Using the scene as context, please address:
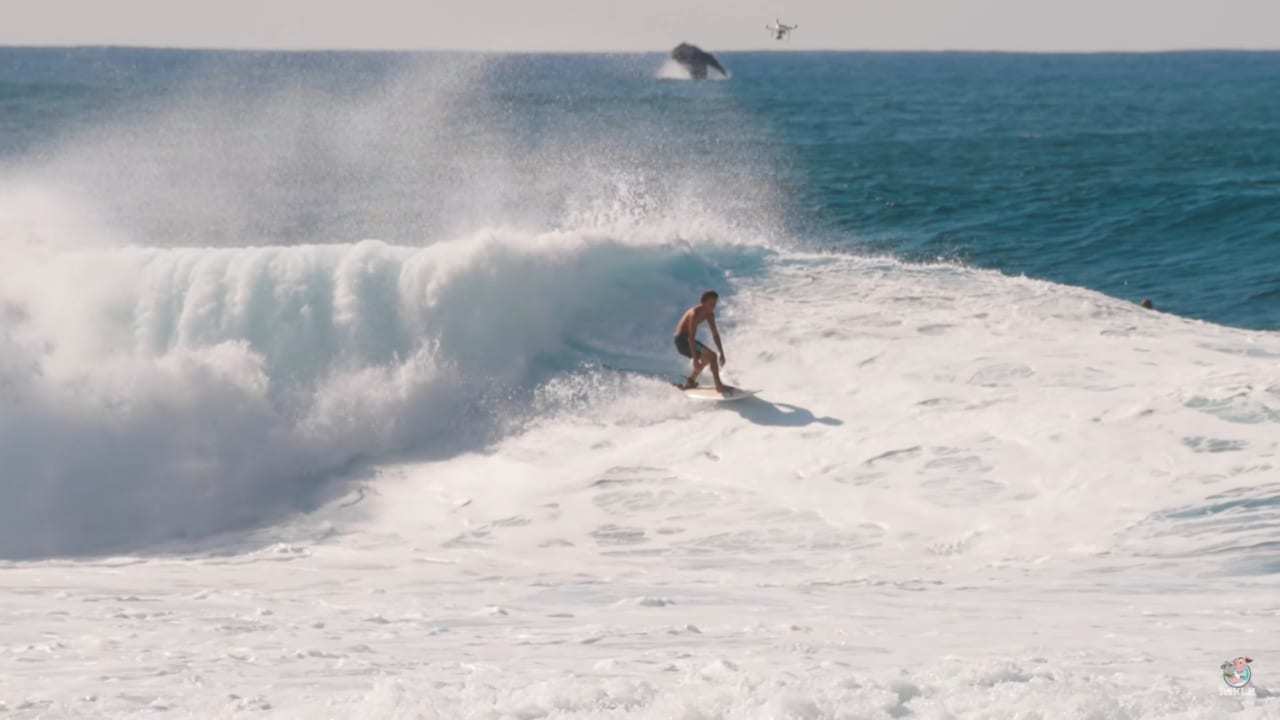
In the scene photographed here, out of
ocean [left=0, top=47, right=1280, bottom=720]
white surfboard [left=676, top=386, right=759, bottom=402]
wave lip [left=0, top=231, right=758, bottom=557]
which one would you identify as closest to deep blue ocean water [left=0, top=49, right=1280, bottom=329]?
ocean [left=0, top=47, right=1280, bottom=720]

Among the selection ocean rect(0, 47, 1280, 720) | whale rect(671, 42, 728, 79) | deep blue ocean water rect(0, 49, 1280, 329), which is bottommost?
ocean rect(0, 47, 1280, 720)

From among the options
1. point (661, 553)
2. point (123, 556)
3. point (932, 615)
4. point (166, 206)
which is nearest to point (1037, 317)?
point (661, 553)

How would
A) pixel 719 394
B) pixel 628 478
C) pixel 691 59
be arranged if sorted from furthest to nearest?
pixel 691 59 < pixel 719 394 < pixel 628 478

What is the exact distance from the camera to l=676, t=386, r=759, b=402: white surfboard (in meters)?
17.7

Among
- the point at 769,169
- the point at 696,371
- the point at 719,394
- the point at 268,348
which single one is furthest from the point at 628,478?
the point at 769,169

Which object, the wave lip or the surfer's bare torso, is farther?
the surfer's bare torso

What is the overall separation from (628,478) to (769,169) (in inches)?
1391

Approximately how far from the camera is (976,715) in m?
8.88

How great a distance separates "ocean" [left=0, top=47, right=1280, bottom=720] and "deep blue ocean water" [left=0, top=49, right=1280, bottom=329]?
1.25 metres

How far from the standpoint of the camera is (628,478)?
16.2 metres

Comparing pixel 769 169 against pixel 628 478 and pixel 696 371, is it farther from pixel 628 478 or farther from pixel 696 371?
pixel 628 478

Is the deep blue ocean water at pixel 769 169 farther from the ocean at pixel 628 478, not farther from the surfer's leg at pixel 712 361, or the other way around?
the surfer's leg at pixel 712 361

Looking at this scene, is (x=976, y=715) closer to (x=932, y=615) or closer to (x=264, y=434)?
(x=932, y=615)

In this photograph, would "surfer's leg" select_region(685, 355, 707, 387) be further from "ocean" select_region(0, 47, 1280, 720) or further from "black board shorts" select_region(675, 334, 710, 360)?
"ocean" select_region(0, 47, 1280, 720)
